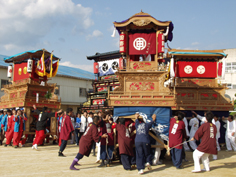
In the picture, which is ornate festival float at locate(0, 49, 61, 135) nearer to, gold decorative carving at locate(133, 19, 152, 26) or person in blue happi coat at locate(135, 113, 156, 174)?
gold decorative carving at locate(133, 19, 152, 26)

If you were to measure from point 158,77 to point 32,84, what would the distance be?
10.2 metres

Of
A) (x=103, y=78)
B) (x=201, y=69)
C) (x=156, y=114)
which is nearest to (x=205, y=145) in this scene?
(x=156, y=114)

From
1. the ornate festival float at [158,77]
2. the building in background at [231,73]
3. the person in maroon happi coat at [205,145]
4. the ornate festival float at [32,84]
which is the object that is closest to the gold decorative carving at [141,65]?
the ornate festival float at [158,77]

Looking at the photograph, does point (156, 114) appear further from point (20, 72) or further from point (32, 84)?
point (20, 72)

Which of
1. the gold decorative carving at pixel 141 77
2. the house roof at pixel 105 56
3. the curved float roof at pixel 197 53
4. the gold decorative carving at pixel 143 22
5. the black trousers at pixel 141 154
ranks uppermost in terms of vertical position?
the house roof at pixel 105 56

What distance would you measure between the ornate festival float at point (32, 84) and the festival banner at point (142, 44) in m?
8.27

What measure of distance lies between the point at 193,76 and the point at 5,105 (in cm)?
1348

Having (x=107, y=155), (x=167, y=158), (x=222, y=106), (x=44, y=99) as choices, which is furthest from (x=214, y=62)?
(x=44, y=99)

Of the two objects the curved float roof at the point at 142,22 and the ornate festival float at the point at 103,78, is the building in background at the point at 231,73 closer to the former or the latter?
the ornate festival float at the point at 103,78

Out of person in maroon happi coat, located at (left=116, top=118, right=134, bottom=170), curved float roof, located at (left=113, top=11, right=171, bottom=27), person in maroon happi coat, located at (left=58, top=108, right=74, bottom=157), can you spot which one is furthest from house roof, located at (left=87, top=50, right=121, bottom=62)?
person in maroon happi coat, located at (left=116, top=118, right=134, bottom=170)

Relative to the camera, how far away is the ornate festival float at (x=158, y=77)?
31.0 feet

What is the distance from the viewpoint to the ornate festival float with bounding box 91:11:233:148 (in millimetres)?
9445

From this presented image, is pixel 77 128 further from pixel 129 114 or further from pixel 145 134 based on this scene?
pixel 145 134

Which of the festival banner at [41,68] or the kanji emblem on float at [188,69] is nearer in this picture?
the kanji emblem on float at [188,69]
